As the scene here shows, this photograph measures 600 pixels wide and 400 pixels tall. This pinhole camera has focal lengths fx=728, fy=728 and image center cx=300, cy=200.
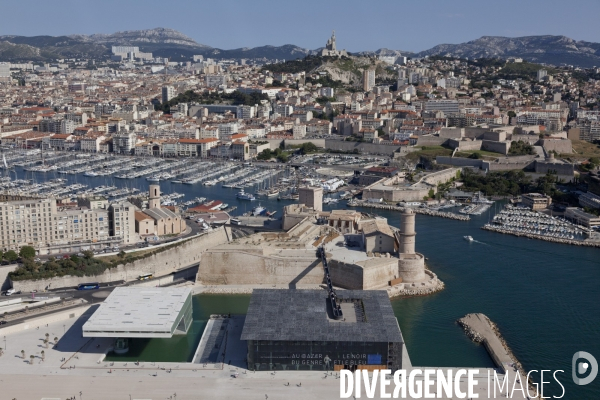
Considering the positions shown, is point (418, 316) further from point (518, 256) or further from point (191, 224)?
point (191, 224)

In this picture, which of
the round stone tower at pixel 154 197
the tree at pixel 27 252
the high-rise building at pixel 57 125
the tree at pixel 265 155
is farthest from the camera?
the high-rise building at pixel 57 125

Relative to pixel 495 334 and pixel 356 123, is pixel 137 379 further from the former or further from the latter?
pixel 356 123

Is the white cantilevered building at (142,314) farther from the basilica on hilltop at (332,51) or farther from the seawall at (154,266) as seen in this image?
the basilica on hilltop at (332,51)

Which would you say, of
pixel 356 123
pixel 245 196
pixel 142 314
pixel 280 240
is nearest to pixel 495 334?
pixel 280 240

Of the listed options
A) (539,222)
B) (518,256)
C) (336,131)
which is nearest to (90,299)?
(518,256)

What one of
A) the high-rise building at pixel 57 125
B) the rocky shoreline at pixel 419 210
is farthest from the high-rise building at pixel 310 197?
the high-rise building at pixel 57 125

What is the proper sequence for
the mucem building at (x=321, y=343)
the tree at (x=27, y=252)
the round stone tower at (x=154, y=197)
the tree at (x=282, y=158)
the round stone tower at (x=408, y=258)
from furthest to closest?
the tree at (x=282, y=158), the round stone tower at (x=154, y=197), the tree at (x=27, y=252), the round stone tower at (x=408, y=258), the mucem building at (x=321, y=343)

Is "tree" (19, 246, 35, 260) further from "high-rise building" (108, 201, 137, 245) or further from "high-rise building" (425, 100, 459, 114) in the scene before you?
"high-rise building" (425, 100, 459, 114)
